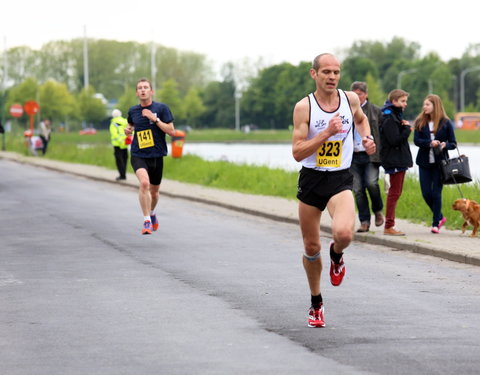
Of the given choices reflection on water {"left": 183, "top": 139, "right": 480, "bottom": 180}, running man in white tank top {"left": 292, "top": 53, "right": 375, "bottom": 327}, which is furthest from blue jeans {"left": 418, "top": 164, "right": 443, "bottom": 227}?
running man in white tank top {"left": 292, "top": 53, "right": 375, "bottom": 327}

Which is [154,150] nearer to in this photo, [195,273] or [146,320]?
[195,273]

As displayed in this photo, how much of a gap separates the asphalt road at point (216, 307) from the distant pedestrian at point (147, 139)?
0.55 m

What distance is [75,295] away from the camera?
8.87m

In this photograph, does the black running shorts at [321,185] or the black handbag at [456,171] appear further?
the black handbag at [456,171]

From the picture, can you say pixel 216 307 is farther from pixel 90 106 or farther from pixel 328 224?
pixel 90 106

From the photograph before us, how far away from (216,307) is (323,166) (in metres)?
1.58

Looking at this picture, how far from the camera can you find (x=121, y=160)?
28.0 m

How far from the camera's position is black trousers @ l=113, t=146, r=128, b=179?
91.5 feet

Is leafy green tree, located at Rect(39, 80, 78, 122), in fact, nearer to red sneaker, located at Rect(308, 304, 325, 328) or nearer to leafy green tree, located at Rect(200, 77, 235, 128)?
leafy green tree, located at Rect(200, 77, 235, 128)

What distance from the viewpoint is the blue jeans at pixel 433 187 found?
44.2ft

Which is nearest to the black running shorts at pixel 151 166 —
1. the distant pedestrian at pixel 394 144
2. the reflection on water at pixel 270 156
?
the distant pedestrian at pixel 394 144

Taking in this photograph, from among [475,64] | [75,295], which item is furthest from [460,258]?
[475,64]

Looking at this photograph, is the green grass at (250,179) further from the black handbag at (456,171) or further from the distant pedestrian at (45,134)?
the distant pedestrian at (45,134)

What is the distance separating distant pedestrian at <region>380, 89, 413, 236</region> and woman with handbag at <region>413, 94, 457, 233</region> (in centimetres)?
17
